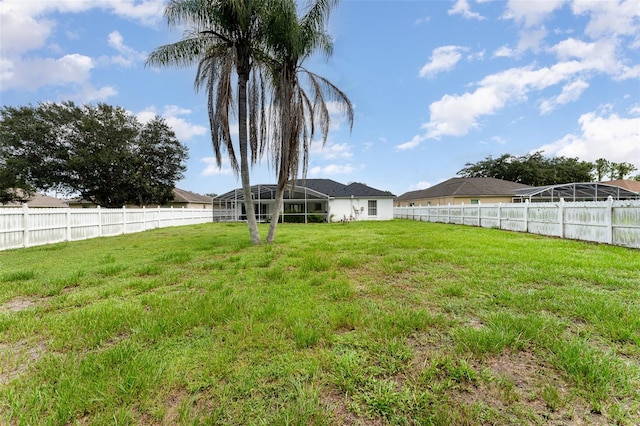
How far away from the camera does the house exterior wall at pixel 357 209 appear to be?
21.9m

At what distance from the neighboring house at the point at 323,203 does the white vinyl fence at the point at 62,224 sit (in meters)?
7.76

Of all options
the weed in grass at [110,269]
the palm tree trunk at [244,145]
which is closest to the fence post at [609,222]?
the palm tree trunk at [244,145]

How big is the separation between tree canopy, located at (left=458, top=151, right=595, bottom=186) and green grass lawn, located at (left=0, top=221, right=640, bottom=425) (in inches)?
1499

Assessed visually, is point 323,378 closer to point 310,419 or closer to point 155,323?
point 310,419

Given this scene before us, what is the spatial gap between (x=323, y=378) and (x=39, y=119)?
99.3 ft

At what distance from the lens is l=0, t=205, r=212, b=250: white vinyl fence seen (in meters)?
8.48

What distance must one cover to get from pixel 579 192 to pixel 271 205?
88.6 feet

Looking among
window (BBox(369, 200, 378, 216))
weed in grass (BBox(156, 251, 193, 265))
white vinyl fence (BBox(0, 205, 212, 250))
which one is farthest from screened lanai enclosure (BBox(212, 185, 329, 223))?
weed in grass (BBox(156, 251, 193, 265))

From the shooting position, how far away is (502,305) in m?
3.20

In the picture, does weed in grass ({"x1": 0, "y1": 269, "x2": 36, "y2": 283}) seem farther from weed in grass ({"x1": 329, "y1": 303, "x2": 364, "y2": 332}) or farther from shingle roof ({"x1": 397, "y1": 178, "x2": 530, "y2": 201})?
shingle roof ({"x1": 397, "y1": 178, "x2": 530, "y2": 201})

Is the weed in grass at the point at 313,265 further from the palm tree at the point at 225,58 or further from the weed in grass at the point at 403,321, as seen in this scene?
the palm tree at the point at 225,58

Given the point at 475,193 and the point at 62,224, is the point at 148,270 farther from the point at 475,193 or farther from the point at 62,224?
the point at 475,193

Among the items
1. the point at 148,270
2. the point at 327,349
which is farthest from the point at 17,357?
the point at 148,270

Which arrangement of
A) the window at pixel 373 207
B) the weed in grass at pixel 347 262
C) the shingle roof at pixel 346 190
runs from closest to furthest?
the weed in grass at pixel 347 262 → the shingle roof at pixel 346 190 → the window at pixel 373 207
